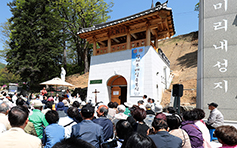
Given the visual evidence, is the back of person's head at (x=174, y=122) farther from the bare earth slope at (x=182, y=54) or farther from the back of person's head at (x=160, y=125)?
the bare earth slope at (x=182, y=54)

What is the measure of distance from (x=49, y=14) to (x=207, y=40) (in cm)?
2217

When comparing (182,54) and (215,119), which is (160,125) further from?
(182,54)

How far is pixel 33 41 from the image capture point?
74.4 feet

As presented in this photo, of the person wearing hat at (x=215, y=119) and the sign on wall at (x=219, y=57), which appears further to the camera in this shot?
the sign on wall at (x=219, y=57)

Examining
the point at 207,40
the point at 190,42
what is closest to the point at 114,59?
the point at 207,40

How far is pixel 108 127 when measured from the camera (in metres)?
3.44

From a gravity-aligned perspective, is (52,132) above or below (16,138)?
below

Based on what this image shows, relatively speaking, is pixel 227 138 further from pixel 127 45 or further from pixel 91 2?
pixel 91 2

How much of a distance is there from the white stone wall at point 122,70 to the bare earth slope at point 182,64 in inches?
132

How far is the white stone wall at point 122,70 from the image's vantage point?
1227 cm

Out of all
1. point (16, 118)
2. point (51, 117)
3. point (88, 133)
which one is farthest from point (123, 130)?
point (16, 118)

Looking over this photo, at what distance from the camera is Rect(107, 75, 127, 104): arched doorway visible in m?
14.4

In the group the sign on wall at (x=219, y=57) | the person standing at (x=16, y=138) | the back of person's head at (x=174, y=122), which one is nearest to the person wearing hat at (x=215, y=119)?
the sign on wall at (x=219, y=57)

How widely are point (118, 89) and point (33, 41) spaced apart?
15462 mm
